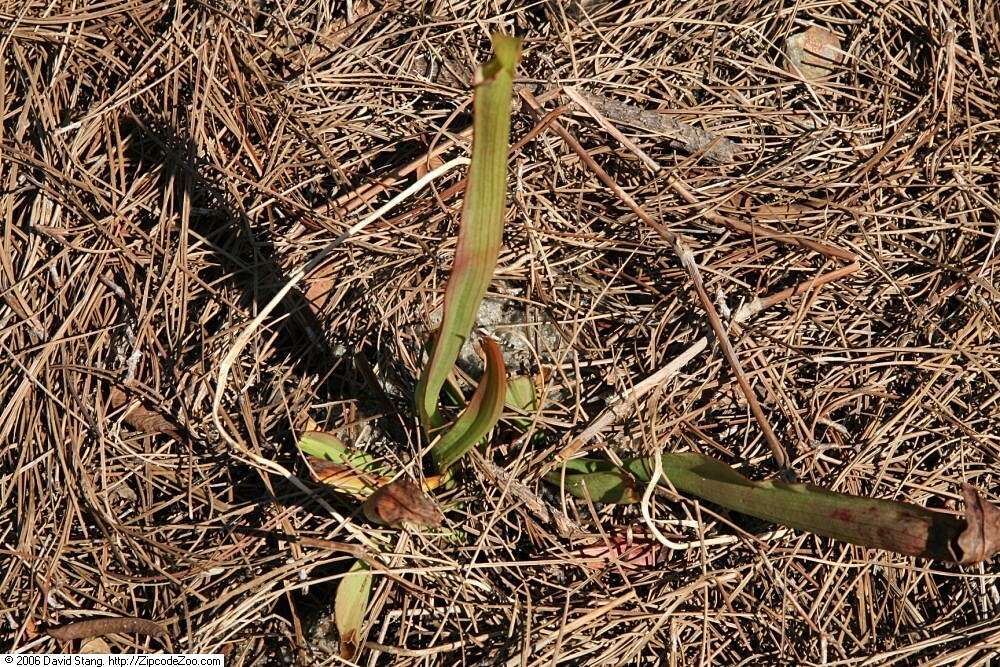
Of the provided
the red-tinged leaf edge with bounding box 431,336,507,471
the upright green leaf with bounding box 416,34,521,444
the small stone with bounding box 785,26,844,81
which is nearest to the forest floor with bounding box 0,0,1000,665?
the small stone with bounding box 785,26,844,81

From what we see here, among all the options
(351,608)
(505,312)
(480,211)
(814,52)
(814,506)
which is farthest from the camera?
(814,52)

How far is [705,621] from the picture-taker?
1.33 m

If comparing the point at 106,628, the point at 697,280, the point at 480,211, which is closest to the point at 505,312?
the point at 697,280

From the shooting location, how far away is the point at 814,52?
5.72ft

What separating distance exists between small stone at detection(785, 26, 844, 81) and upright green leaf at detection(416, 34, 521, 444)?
107cm

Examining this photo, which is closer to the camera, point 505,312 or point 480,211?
point 480,211

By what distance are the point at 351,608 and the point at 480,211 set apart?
0.76m

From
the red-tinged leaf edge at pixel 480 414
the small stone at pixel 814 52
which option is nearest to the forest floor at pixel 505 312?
the small stone at pixel 814 52

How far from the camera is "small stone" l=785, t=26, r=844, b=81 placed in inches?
68.3

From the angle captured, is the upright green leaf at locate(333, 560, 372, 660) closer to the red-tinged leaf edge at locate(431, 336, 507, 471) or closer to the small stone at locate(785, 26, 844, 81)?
the red-tinged leaf edge at locate(431, 336, 507, 471)

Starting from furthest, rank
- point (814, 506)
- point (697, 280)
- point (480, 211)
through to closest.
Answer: point (697, 280)
point (814, 506)
point (480, 211)

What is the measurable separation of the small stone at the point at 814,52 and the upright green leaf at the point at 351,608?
4.82 feet

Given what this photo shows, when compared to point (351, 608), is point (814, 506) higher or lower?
higher

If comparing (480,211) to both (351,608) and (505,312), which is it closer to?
(505,312)
